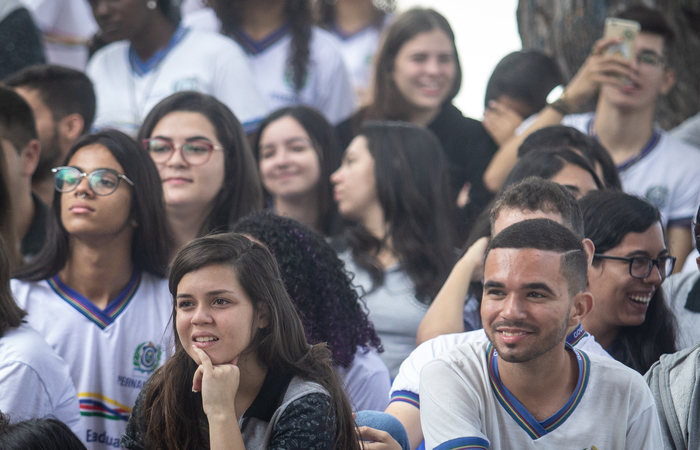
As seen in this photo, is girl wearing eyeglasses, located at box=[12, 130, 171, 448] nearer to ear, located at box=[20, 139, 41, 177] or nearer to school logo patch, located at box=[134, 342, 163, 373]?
school logo patch, located at box=[134, 342, 163, 373]

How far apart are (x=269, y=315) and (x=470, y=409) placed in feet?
2.23

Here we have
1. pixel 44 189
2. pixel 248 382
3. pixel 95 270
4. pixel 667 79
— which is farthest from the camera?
pixel 667 79

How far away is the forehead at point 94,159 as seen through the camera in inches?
134

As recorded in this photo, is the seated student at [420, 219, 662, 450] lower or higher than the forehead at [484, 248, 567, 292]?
lower

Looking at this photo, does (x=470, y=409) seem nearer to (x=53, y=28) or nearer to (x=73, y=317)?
(x=73, y=317)

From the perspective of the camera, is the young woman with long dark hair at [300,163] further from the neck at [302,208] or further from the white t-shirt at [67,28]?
the white t-shirt at [67,28]

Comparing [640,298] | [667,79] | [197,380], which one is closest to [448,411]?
[197,380]

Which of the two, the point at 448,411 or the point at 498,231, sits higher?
the point at 498,231

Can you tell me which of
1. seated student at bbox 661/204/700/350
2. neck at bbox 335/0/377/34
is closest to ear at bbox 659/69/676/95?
seated student at bbox 661/204/700/350

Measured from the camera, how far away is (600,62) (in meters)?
4.47

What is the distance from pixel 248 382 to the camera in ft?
7.98

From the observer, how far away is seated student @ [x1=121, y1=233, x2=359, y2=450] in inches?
90.4

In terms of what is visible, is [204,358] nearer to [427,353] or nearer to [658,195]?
[427,353]

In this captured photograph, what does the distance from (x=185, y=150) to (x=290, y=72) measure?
156 cm
